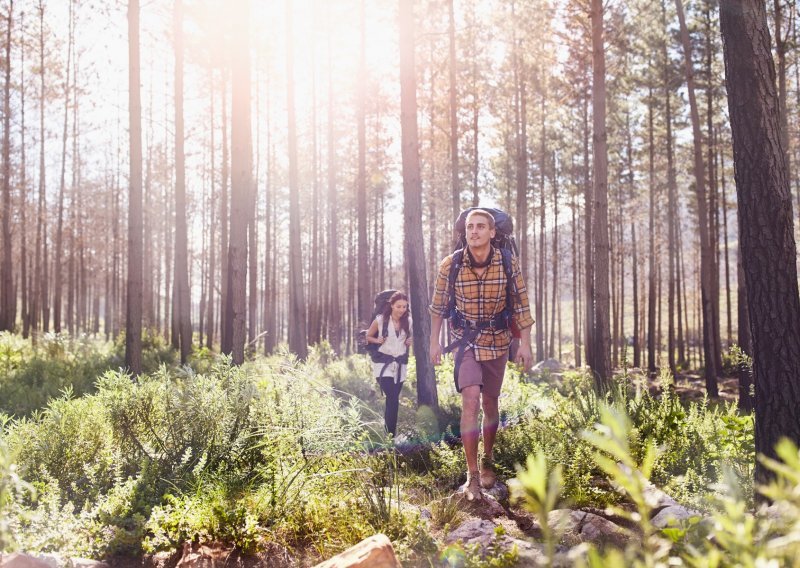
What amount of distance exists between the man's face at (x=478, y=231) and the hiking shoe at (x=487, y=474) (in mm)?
2009

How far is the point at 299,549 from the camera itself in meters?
3.63

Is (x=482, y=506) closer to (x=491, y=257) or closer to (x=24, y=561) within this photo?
(x=491, y=257)

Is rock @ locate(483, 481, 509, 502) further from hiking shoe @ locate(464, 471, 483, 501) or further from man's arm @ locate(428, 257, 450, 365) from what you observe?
man's arm @ locate(428, 257, 450, 365)

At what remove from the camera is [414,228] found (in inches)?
358

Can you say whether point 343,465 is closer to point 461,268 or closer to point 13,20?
point 461,268

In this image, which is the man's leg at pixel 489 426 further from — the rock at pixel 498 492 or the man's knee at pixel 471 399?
the man's knee at pixel 471 399

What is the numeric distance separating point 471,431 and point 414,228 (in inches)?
194

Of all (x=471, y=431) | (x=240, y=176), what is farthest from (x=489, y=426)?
(x=240, y=176)

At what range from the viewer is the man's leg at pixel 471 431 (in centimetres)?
461

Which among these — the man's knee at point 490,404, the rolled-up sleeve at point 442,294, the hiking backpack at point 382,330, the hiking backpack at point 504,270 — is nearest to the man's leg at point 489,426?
the man's knee at point 490,404

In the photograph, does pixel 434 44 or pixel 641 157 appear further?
pixel 641 157

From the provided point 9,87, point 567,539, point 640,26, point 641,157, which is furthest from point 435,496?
point 641,157

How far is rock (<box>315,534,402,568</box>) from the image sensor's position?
104 inches

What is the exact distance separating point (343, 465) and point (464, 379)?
48.9 inches
